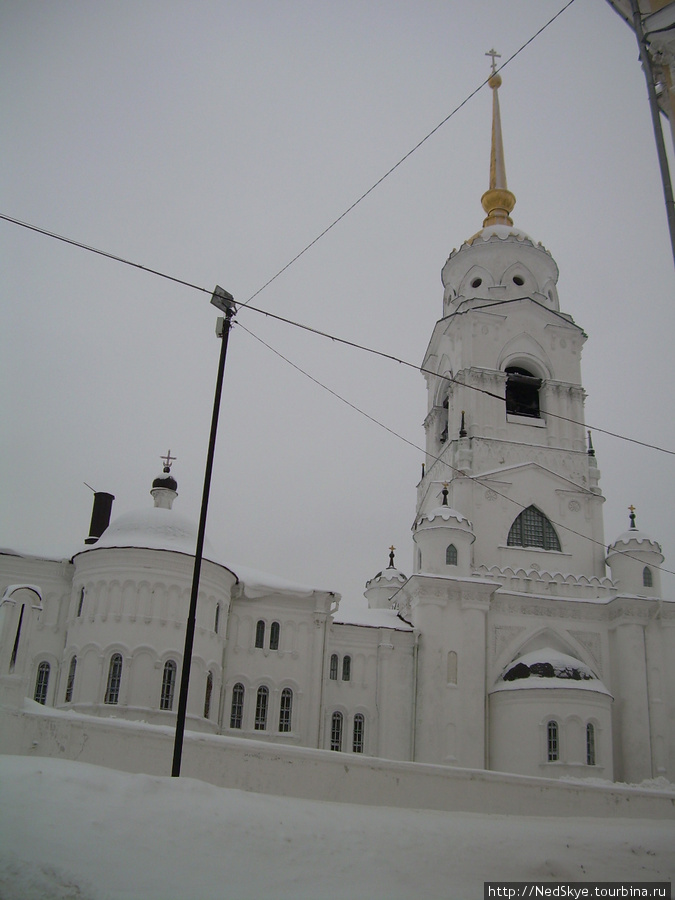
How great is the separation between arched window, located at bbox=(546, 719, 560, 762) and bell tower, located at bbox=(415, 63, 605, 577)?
22.1ft

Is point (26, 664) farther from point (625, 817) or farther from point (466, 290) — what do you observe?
point (466, 290)

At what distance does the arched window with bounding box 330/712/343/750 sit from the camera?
31078mm

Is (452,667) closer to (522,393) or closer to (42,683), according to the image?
(522,393)

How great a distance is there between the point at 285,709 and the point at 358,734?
313cm

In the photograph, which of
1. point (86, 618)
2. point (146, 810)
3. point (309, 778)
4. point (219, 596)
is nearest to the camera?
point (146, 810)

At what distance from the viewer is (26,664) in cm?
1942

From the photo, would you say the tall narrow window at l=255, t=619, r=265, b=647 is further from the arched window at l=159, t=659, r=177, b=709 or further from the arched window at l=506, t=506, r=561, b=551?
the arched window at l=506, t=506, r=561, b=551

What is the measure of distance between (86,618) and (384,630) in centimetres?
1137

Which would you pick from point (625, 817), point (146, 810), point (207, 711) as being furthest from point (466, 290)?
point (146, 810)

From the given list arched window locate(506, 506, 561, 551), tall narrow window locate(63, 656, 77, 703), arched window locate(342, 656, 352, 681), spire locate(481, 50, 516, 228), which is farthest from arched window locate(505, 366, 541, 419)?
tall narrow window locate(63, 656, 77, 703)

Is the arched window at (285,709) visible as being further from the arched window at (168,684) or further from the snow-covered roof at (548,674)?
the snow-covered roof at (548,674)

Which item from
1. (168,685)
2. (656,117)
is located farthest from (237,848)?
(168,685)

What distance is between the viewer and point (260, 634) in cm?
3108

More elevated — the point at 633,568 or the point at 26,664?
the point at 633,568
